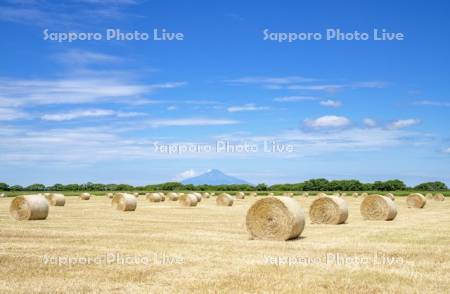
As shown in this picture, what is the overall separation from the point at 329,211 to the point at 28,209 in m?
13.3

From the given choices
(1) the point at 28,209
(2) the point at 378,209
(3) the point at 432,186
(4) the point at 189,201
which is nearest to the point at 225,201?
(4) the point at 189,201

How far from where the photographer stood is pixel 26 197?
86.2 ft

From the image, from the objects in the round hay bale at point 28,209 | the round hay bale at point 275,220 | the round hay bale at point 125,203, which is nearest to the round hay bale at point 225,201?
the round hay bale at point 125,203

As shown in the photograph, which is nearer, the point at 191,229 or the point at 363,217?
the point at 191,229

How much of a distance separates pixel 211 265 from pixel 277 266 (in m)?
1.44

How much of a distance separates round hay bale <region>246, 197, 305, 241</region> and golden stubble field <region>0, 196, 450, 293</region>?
51 cm

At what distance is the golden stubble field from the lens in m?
10.5

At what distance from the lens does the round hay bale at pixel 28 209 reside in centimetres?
2571

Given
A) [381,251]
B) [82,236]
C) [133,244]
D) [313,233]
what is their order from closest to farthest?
[381,251]
[133,244]
[82,236]
[313,233]

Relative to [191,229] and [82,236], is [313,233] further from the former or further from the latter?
[82,236]

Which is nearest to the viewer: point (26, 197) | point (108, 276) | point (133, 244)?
point (108, 276)

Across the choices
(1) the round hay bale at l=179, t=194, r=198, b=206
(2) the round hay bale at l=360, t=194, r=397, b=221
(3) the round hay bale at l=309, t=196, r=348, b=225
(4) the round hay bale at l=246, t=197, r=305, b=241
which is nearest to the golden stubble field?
(4) the round hay bale at l=246, t=197, r=305, b=241

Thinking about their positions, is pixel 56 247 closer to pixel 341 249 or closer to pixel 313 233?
pixel 341 249

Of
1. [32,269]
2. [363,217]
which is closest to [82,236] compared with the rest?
[32,269]
